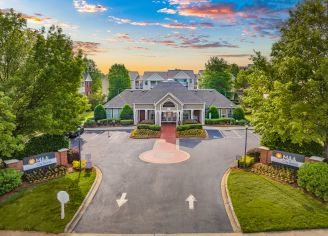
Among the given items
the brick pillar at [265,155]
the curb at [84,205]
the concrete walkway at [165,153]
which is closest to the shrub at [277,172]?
the brick pillar at [265,155]

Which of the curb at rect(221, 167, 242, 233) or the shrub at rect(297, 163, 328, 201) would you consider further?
the shrub at rect(297, 163, 328, 201)

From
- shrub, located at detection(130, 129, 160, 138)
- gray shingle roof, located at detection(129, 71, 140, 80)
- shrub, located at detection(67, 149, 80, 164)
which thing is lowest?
shrub, located at detection(67, 149, 80, 164)

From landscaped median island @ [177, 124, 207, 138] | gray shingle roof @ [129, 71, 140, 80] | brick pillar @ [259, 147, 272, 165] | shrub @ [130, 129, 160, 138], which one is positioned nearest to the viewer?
brick pillar @ [259, 147, 272, 165]

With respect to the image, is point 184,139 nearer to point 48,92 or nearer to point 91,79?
point 48,92

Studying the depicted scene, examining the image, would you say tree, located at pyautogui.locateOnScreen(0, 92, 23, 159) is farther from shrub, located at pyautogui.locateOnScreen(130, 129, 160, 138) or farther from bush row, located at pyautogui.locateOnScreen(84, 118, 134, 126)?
bush row, located at pyautogui.locateOnScreen(84, 118, 134, 126)

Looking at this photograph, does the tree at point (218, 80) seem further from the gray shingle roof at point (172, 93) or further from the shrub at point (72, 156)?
the shrub at point (72, 156)

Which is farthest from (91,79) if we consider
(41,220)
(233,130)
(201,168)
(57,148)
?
(41,220)

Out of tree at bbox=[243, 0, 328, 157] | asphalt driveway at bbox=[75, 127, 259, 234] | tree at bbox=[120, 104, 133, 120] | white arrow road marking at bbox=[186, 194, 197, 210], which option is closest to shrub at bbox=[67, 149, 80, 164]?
asphalt driveway at bbox=[75, 127, 259, 234]

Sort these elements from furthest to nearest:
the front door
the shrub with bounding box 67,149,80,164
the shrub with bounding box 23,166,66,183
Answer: the front door
the shrub with bounding box 67,149,80,164
the shrub with bounding box 23,166,66,183
